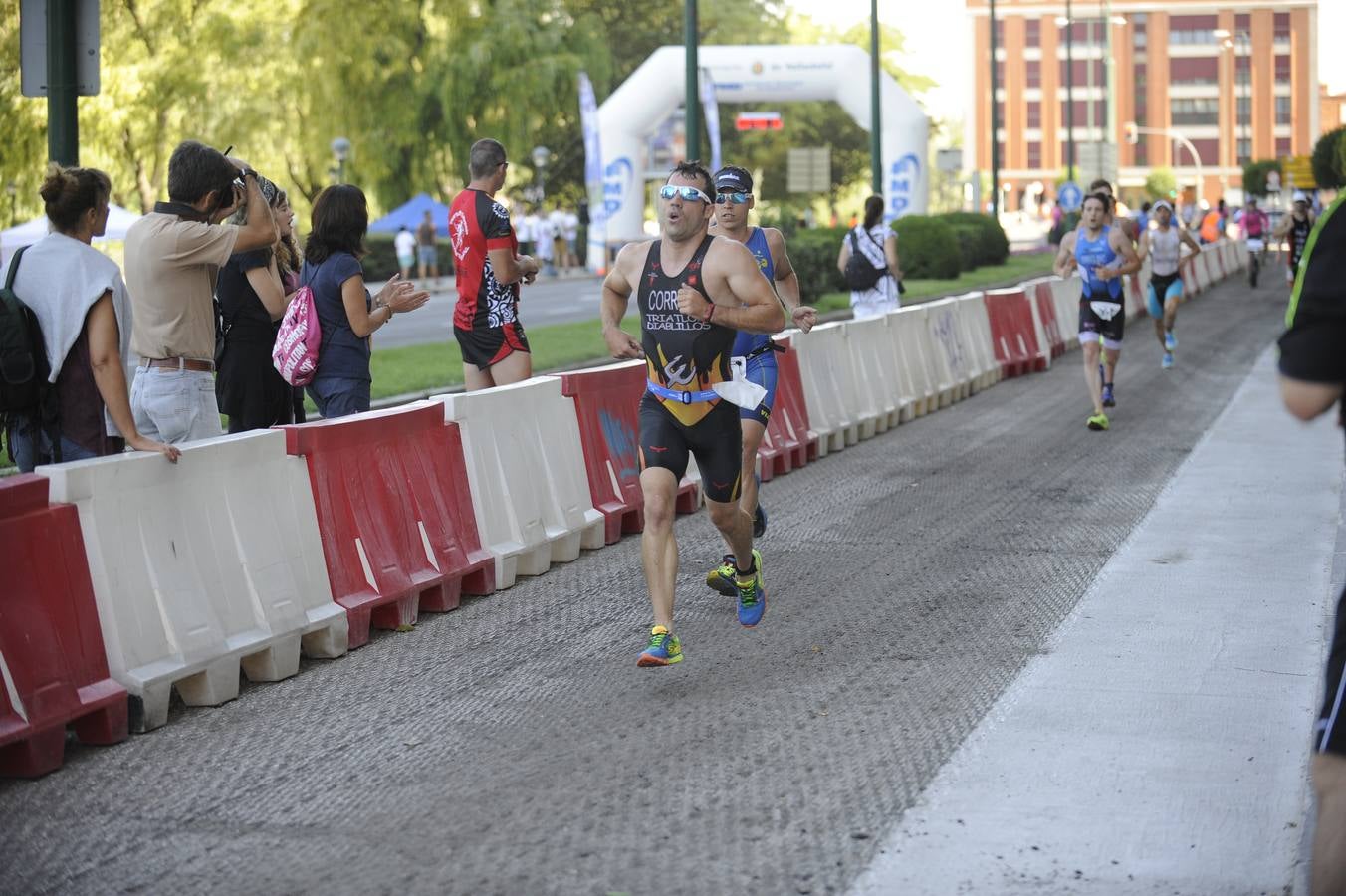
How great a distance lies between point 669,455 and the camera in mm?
7559

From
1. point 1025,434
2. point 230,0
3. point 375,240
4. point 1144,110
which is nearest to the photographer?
point 1025,434

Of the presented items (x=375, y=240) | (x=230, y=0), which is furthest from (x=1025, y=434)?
(x=375, y=240)

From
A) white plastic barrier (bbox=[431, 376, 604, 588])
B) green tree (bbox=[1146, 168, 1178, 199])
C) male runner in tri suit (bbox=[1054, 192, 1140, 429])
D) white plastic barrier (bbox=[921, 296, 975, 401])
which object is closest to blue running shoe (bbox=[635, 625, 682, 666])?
white plastic barrier (bbox=[431, 376, 604, 588])

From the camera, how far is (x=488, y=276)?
10578mm

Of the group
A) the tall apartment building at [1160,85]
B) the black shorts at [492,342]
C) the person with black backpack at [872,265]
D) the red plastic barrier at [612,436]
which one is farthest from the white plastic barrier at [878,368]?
the tall apartment building at [1160,85]

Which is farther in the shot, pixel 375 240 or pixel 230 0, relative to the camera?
pixel 375 240

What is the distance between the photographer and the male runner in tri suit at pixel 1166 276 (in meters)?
21.9

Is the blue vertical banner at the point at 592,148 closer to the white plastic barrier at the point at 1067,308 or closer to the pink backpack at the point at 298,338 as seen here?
the white plastic barrier at the point at 1067,308

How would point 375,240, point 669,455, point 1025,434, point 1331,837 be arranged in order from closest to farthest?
point 1331,837
point 669,455
point 1025,434
point 375,240

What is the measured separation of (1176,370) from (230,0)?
3047 cm

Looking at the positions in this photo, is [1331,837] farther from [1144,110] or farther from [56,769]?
[1144,110]

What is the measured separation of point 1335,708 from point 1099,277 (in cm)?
1203

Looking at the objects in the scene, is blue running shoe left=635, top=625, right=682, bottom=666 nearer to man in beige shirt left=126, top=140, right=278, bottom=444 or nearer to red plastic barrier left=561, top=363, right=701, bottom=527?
man in beige shirt left=126, top=140, right=278, bottom=444

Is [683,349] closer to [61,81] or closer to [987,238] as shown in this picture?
[61,81]
